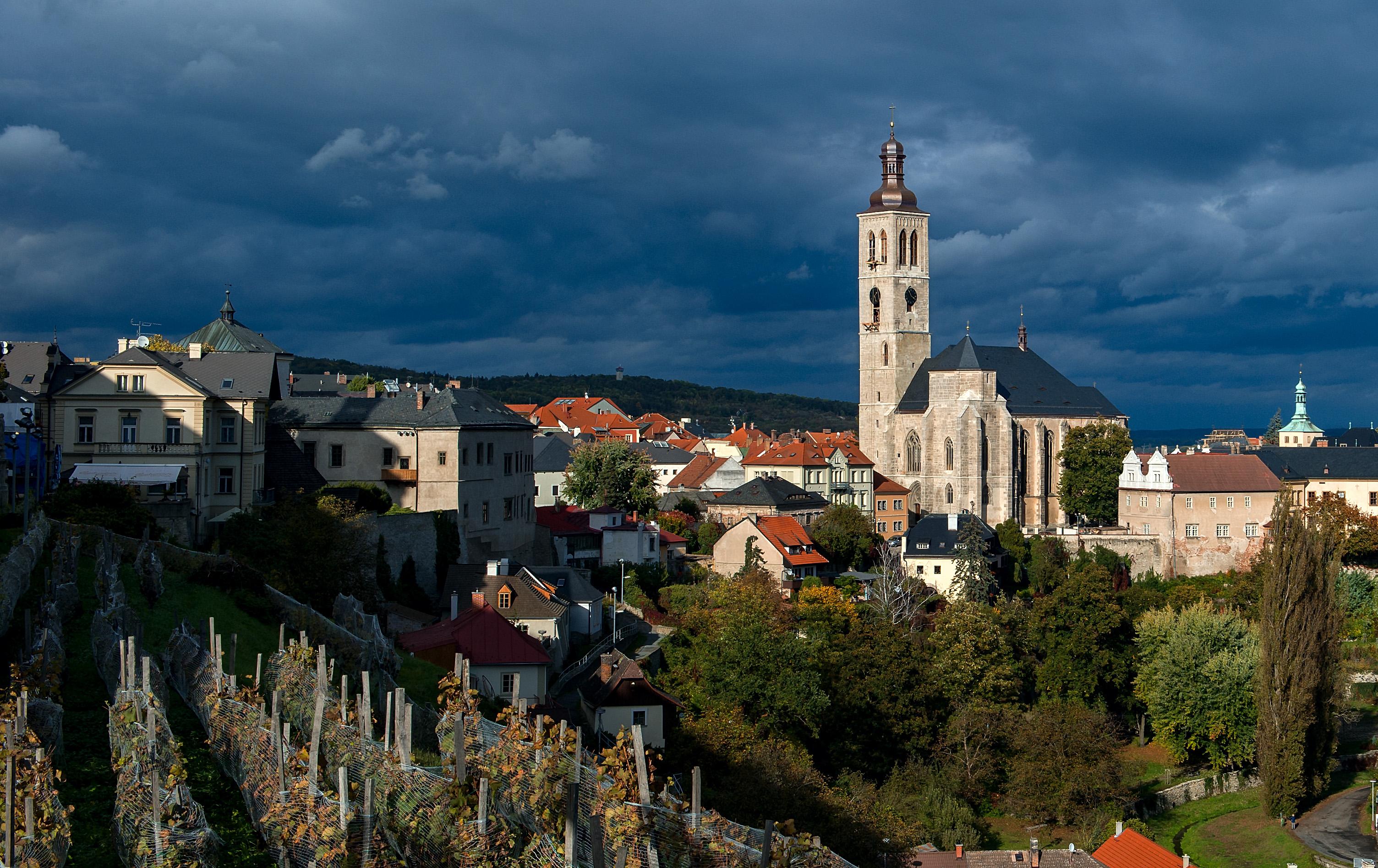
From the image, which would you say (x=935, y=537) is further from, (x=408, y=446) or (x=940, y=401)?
(x=408, y=446)

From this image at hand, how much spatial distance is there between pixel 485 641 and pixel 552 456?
175ft

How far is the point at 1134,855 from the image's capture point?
3256 cm

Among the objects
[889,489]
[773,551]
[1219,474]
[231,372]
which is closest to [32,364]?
[231,372]

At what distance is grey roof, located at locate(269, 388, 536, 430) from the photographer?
48.2 metres

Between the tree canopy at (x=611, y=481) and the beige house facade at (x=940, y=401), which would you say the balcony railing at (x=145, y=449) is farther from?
the beige house facade at (x=940, y=401)

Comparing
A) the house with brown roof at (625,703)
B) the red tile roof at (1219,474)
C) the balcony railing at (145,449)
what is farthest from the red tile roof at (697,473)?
the house with brown roof at (625,703)

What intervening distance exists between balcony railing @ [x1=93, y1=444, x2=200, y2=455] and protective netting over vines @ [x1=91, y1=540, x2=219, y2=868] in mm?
24592

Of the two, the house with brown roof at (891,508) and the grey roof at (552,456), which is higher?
the grey roof at (552,456)

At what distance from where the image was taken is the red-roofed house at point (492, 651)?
110 ft

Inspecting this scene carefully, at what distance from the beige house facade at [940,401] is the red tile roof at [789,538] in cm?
1974

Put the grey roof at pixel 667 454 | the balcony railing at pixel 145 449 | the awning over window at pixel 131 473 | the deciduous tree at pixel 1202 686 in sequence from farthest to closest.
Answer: the grey roof at pixel 667 454
the deciduous tree at pixel 1202 686
the balcony railing at pixel 145 449
the awning over window at pixel 131 473

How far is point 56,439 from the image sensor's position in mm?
40281

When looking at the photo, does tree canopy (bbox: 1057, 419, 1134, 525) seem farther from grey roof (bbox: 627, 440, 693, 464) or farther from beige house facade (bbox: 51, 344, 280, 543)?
beige house facade (bbox: 51, 344, 280, 543)

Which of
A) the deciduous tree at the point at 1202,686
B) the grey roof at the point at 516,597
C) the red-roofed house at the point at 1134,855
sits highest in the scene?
the grey roof at the point at 516,597
